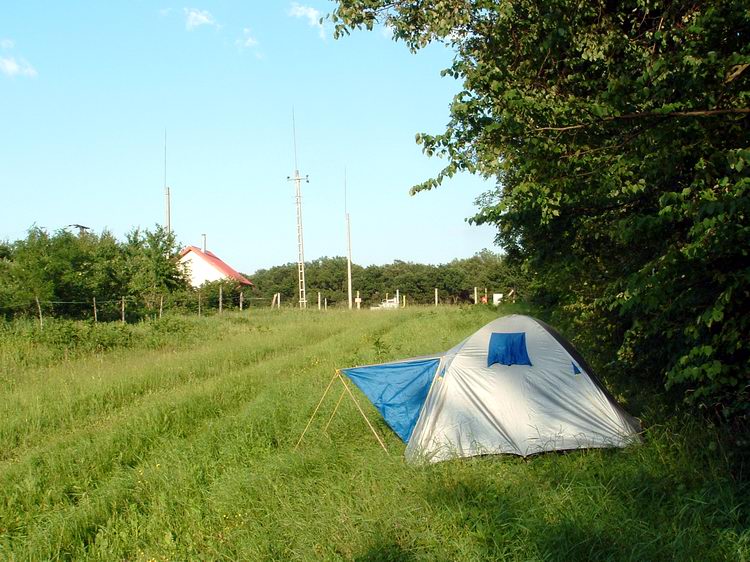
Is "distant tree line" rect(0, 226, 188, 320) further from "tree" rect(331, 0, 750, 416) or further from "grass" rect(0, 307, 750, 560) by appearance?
"tree" rect(331, 0, 750, 416)

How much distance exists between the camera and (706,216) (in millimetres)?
4500

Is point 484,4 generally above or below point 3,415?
above

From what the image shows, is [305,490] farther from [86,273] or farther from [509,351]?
[86,273]

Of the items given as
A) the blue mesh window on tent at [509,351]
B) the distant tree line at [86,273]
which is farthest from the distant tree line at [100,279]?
the blue mesh window on tent at [509,351]

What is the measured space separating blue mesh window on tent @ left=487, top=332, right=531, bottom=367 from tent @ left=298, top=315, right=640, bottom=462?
1 centimetres

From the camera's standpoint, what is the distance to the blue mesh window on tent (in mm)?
7188

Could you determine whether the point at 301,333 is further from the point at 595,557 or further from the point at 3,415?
the point at 595,557

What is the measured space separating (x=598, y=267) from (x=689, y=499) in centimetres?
369

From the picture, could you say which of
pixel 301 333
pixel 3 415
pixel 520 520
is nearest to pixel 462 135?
pixel 520 520

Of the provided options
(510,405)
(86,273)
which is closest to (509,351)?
(510,405)

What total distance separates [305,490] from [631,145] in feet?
14.2

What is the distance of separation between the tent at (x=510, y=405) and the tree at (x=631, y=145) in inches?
34.2

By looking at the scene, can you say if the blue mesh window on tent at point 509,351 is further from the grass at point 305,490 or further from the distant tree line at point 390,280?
the distant tree line at point 390,280

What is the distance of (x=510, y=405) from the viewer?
697cm
